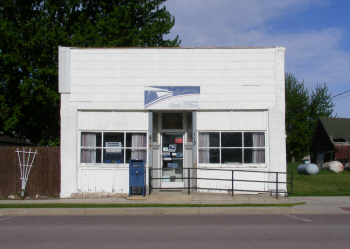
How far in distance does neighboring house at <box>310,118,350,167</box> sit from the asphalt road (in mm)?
28057

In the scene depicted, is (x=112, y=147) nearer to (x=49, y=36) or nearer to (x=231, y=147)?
(x=231, y=147)

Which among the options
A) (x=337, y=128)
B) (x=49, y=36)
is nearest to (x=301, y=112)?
(x=337, y=128)

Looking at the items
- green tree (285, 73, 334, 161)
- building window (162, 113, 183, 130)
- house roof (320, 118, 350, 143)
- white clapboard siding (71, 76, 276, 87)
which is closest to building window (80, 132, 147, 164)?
building window (162, 113, 183, 130)

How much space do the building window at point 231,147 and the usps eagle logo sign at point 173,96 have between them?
1.29m

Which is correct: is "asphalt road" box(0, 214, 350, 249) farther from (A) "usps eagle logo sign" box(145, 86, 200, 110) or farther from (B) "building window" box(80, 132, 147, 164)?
(A) "usps eagle logo sign" box(145, 86, 200, 110)

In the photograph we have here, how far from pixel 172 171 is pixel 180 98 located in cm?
300

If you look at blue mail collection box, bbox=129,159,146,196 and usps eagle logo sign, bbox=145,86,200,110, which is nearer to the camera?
blue mail collection box, bbox=129,159,146,196

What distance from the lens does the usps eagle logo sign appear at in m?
14.2

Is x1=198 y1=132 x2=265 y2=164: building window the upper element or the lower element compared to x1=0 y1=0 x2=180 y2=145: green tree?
lower

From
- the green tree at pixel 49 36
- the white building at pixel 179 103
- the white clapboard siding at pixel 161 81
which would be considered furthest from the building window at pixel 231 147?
the green tree at pixel 49 36

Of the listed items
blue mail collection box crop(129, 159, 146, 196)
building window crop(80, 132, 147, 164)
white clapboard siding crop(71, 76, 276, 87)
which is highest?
white clapboard siding crop(71, 76, 276, 87)

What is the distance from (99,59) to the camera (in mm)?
14359

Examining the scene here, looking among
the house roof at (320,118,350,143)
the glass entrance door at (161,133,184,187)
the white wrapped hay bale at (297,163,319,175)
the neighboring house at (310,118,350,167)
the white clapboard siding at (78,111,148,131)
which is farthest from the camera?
the house roof at (320,118,350,143)

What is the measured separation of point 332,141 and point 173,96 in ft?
93.0
